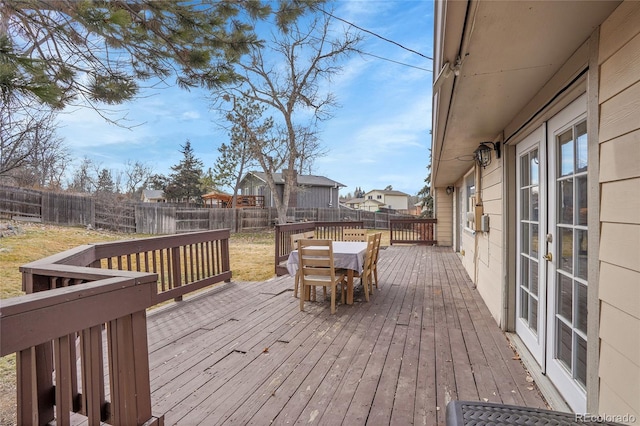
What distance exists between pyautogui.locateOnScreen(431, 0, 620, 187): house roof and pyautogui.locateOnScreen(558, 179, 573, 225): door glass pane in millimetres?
564

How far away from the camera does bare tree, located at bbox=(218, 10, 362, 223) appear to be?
1224 cm

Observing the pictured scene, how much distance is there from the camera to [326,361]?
8.18 feet

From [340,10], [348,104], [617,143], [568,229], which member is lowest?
[568,229]

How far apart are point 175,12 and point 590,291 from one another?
150 inches

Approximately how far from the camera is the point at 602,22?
135 cm

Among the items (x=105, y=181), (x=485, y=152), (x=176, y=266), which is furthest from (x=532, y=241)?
(x=105, y=181)

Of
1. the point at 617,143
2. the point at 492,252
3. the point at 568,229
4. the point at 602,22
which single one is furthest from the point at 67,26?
the point at 492,252

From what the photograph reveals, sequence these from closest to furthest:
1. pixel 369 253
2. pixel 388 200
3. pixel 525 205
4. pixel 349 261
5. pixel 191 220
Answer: pixel 525 205 → pixel 349 261 → pixel 369 253 → pixel 191 220 → pixel 388 200

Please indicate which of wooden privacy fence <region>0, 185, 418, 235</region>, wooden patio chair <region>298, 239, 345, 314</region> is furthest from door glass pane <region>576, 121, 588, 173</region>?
wooden privacy fence <region>0, 185, 418, 235</region>

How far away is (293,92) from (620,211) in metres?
14.1

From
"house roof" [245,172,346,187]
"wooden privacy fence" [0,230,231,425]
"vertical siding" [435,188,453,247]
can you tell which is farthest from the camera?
"house roof" [245,172,346,187]

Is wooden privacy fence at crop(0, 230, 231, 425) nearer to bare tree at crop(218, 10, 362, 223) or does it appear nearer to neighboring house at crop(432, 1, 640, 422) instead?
neighboring house at crop(432, 1, 640, 422)

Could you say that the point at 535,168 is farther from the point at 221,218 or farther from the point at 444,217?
the point at 221,218

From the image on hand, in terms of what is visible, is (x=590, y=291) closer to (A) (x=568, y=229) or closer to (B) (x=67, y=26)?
(A) (x=568, y=229)
